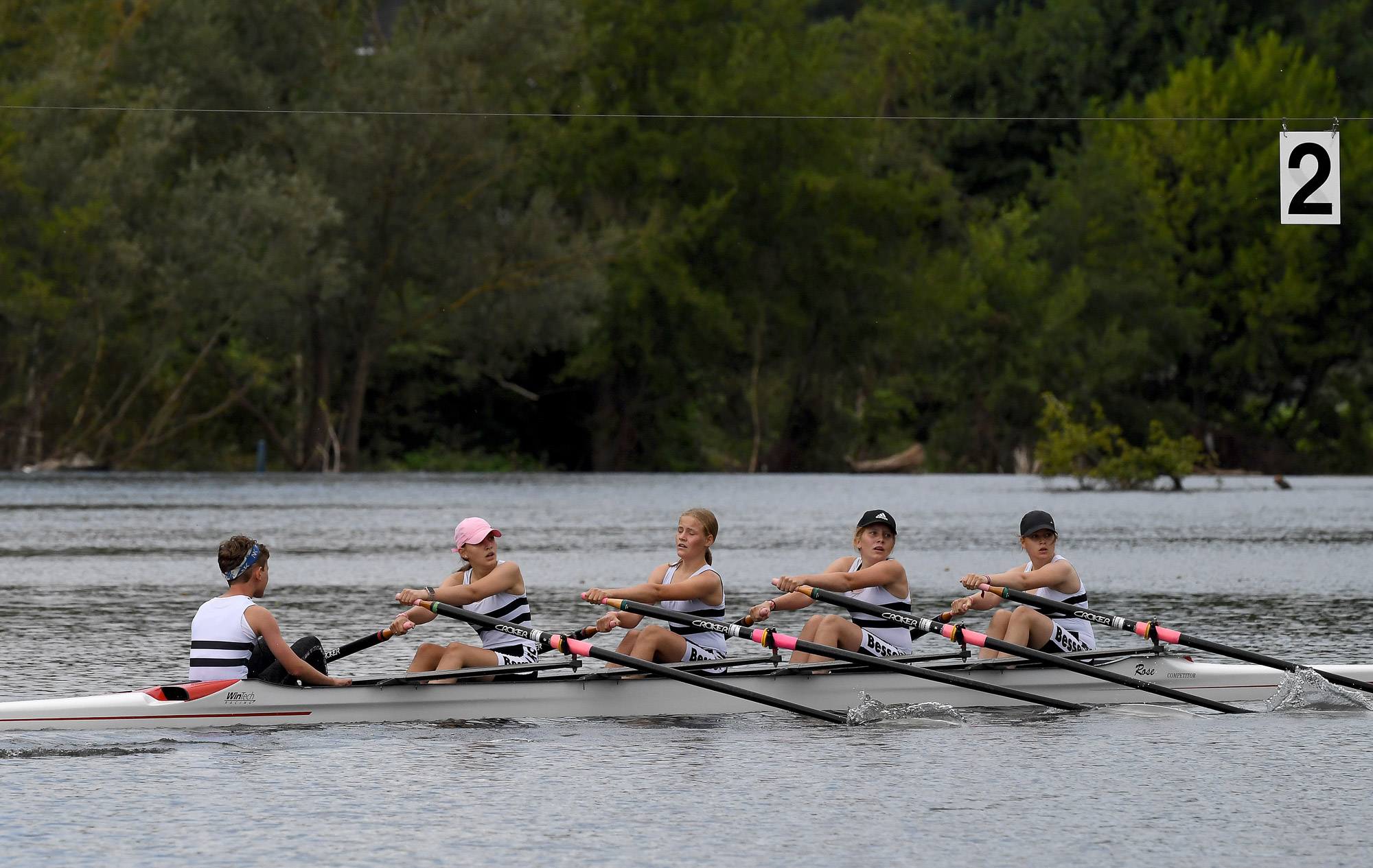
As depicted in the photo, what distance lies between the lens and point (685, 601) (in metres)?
12.6

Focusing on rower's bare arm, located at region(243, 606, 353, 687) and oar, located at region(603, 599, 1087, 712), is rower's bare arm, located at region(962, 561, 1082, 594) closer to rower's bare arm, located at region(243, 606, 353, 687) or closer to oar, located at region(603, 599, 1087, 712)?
oar, located at region(603, 599, 1087, 712)

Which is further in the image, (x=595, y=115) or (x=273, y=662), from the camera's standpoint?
(x=595, y=115)

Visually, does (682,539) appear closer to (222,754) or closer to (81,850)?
(222,754)

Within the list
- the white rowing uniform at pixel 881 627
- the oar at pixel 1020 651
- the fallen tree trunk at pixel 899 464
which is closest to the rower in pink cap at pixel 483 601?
the oar at pixel 1020 651

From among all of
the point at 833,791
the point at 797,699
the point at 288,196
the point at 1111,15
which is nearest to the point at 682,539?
the point at 797,699

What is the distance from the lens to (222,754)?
10461 mm

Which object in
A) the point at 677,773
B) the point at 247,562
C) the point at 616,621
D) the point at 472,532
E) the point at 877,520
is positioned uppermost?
the point at 877,520

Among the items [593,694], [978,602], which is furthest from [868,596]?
[593,694]

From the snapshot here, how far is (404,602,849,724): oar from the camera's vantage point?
11688mm

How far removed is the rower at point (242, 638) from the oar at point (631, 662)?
2.77 ft

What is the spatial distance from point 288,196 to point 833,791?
2112 inches

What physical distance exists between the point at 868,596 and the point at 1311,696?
2899 millimetres

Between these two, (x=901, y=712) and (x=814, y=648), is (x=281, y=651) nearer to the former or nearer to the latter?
(x=814, y=648)

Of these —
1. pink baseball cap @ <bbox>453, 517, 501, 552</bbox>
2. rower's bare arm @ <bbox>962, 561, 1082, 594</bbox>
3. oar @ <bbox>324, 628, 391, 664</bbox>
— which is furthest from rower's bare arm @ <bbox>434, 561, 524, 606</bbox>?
rower's bare arm @ <bbox>962, 561, 1082, 594</bbox>
